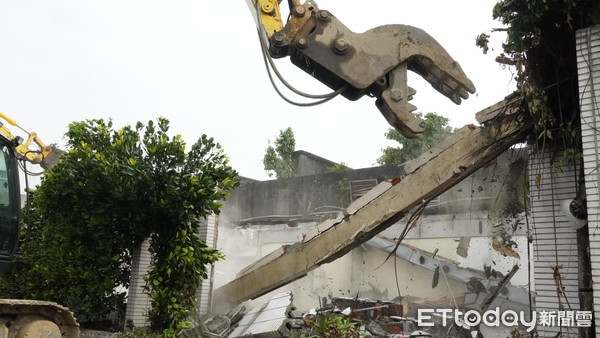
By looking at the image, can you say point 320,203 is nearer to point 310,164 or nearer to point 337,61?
point 310,164

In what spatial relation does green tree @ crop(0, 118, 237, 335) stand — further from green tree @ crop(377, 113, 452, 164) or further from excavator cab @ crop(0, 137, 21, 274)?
green tree @ crop(377, 113, 452, 164)

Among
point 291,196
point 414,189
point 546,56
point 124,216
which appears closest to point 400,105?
point 546,56

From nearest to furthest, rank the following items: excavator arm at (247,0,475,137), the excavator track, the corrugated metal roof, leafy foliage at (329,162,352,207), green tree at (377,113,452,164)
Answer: the excavator track
the corrugated metal roof
excavator arm at (247,0,475,137)
leafy foliage at (329,162,352,207)
green tree at (377,113,452,164)

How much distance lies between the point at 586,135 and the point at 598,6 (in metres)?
1.26

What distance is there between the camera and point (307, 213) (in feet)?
64.8

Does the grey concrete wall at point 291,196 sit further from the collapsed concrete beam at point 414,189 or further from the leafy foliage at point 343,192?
the collapsed concrete beam at point 414,189

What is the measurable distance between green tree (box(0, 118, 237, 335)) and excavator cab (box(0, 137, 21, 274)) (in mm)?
2727

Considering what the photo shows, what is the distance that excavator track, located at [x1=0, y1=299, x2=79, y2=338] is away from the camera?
464 centimetres

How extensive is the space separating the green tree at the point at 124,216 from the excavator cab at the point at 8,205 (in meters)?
2.73

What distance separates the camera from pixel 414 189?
283 inches

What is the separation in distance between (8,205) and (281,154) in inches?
905

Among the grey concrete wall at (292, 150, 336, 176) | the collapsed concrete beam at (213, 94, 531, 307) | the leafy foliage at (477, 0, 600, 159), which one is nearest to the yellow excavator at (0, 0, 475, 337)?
the leafy foliage at (477, 0, 600, 159)

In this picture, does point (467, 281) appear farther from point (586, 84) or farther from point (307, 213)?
point (586, 84)

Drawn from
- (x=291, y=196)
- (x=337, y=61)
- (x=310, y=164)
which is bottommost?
(x=337, y=61)
